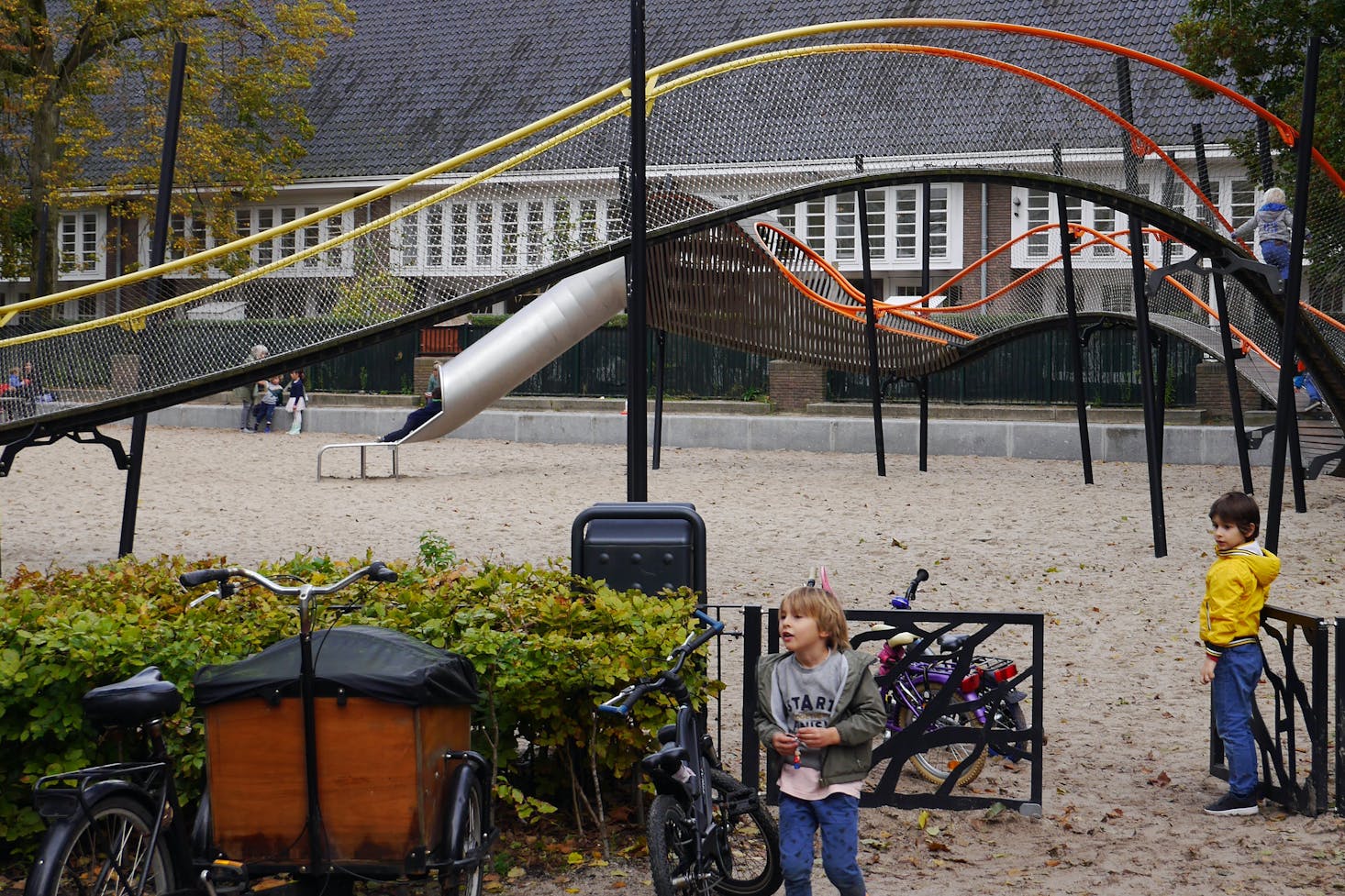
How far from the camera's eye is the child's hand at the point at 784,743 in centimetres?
446

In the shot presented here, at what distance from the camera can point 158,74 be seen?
106 ft

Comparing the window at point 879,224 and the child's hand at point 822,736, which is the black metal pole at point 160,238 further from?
the window at point 879,224

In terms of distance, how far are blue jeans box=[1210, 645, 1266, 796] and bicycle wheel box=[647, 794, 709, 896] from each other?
251 cm

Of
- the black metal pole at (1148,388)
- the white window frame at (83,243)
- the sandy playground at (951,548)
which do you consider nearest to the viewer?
the sandy playground at (951,548)

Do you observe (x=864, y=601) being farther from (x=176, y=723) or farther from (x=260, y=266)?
(x=176, y=723)

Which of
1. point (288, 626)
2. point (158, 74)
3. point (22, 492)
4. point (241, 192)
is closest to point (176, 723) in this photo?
point (288, 626)

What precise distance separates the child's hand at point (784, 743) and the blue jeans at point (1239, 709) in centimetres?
A: 238

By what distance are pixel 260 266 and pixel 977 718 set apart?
6.79 m

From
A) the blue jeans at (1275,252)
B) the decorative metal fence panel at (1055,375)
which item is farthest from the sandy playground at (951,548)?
the decorative metal fence panel at (1055,375)

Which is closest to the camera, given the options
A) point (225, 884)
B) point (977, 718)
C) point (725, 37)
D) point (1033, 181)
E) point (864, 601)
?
point (225, 884)

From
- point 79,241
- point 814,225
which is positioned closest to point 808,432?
point 814,225

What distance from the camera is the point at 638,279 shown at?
8.20 m

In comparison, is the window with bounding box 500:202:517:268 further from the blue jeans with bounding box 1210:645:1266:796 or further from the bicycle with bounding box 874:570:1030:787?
the blue jeans with bounding box 1210:645:1266:796

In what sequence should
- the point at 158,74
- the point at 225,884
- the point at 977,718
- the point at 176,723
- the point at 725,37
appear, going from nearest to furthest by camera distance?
the point at 225,884 → the point at 176,723 → the point at 977,718 → the point at 158,74 → the point at 725,37
